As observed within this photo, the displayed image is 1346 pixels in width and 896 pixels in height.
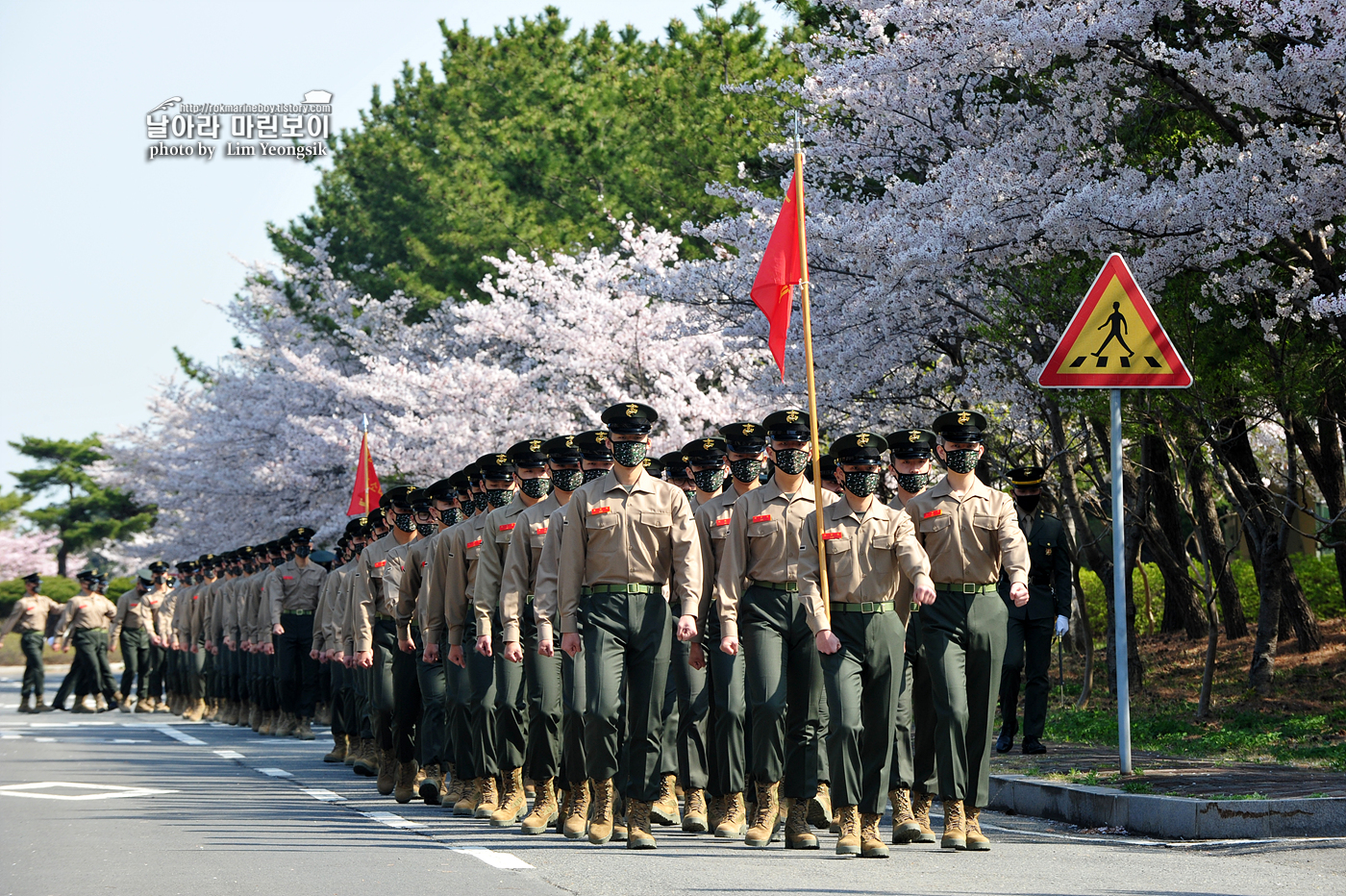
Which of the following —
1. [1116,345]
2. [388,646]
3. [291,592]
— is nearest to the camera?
[1116,345]

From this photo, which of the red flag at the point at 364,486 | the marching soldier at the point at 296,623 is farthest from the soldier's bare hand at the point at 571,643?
the red flag at the point at 364,486

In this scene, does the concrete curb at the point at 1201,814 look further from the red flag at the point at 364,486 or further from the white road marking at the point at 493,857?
the red flag at the point at 364,486

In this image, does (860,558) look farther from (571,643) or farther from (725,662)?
(571,643)

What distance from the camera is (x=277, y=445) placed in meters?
36.5

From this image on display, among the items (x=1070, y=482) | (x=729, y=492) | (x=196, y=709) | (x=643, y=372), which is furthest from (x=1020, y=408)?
(x=196, y=709)

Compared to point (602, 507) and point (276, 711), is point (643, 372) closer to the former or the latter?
point (276, 711)

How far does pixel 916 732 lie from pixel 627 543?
187 cm

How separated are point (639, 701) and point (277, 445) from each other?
28.3m

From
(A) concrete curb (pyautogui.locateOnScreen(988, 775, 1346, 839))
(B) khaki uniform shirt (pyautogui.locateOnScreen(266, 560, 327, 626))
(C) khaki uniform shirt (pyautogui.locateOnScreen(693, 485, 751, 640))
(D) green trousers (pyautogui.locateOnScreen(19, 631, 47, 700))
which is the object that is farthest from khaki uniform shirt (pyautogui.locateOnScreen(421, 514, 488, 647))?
(D) green trousers (pyautogui.locateOnScreen(19, 631, 47, 700))

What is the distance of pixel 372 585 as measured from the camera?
1388 centimetres

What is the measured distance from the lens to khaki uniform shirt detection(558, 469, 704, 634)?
9.48 meters

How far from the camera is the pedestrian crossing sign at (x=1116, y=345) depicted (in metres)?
10.4

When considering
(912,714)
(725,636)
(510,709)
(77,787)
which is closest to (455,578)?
(510,709)

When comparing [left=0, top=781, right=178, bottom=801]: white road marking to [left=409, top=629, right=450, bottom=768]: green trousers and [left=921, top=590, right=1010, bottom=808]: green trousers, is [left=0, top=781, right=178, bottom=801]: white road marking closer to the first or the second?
[left=409, top=629, right=450, bottom=768]: green trousers
